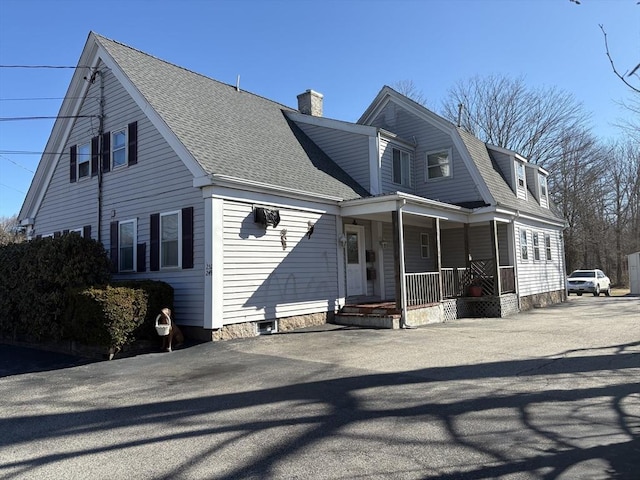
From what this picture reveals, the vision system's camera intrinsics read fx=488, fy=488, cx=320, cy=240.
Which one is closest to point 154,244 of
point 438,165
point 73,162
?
point 73,162

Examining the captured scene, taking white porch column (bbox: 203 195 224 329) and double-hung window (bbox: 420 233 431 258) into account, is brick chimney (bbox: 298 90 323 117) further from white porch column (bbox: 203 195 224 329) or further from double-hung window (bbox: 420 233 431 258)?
white porch column (bbox: 203 195 224 329)

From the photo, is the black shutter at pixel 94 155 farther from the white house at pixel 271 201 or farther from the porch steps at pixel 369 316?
the porch steps at pixel 369 316

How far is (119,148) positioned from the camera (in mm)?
13250

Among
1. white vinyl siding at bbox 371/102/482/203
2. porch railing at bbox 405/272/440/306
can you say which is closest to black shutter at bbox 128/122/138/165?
white vinyl siding at bbox 371/102/482/203

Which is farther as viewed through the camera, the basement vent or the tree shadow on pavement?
the basement vent

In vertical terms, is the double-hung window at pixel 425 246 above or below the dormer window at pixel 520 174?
below

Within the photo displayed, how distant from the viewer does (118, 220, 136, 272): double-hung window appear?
12414 millimetres

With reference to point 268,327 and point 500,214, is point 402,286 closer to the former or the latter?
point 268,327

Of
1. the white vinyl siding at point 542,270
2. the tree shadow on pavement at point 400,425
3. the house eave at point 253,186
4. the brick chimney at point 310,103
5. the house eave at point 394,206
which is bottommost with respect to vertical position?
the tree shadow on pavement at point 400,425

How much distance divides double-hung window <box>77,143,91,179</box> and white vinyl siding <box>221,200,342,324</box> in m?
6.23

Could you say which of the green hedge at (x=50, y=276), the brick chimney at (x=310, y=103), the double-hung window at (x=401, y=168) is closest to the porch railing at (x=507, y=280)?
the double-hung window at (x=401, y=168)

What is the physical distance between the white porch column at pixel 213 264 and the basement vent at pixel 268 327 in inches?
50.4

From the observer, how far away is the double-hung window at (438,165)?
Result: 16859 mm

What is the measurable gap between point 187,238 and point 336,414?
264 inches
